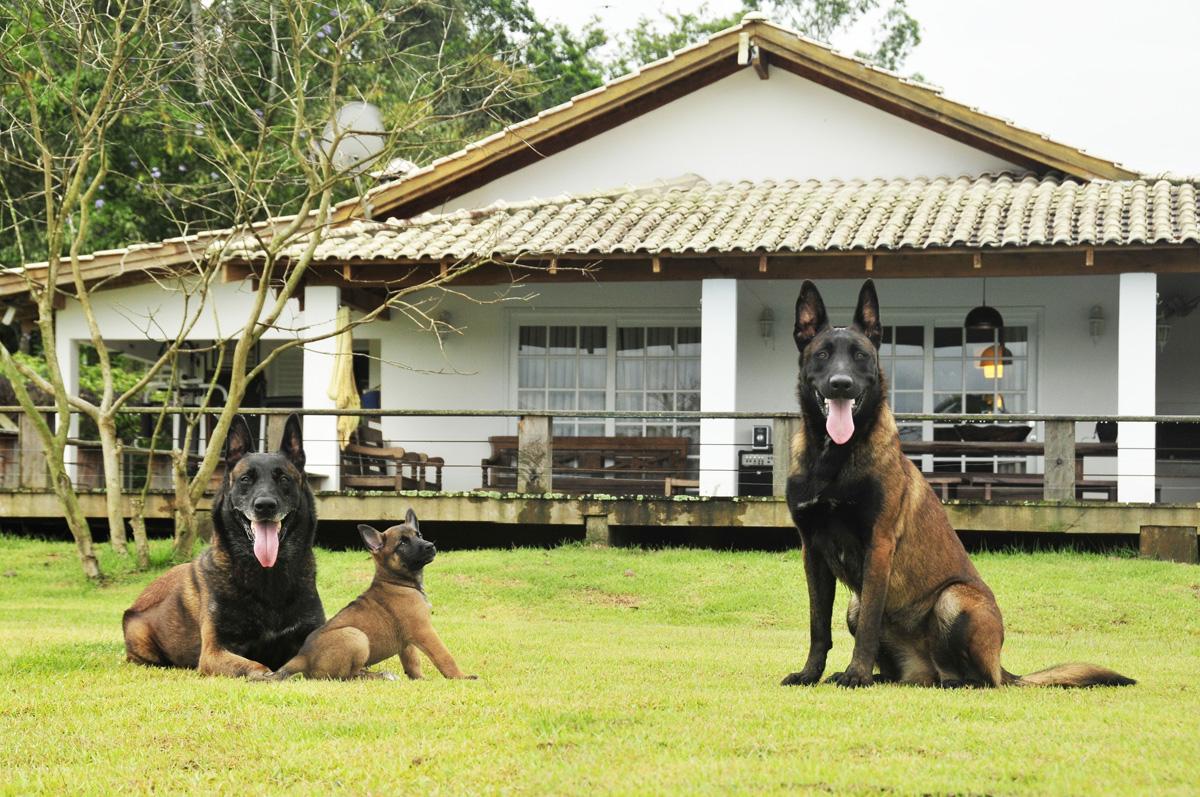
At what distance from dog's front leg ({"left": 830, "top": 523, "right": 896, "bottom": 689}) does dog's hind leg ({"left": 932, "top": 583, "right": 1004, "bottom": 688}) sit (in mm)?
284

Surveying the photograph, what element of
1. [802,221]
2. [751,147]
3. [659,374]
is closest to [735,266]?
[802,221]

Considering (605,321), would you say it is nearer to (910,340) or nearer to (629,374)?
(629,374)

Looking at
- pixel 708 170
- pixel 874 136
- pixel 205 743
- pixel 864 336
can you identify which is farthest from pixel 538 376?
pixel 205 743

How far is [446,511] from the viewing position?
17000mm

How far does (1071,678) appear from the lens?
7273mm

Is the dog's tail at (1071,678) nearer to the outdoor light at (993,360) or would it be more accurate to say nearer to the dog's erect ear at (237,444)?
the dog's erect ear at (237,444)

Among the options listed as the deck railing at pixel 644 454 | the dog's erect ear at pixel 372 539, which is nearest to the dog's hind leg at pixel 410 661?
the dog's erect ear at pixel 372 539

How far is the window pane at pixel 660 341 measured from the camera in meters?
21.3

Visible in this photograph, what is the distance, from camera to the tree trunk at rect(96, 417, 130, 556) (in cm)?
1609

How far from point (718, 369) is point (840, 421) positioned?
11.1m

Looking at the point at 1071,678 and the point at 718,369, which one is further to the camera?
the point at 718,369

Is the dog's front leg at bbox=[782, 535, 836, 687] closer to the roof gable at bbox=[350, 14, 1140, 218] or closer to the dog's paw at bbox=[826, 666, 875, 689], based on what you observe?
the dog's paw at bbox=[826, 666, 875, 689]

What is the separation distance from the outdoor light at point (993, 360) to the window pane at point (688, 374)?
378 cm

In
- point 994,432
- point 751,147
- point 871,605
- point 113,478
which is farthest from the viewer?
point 751,147
